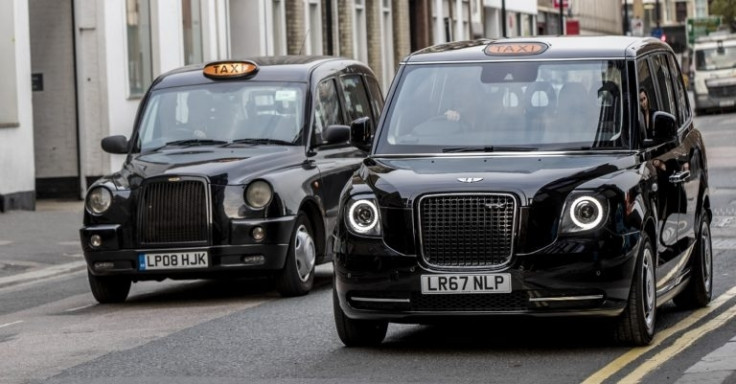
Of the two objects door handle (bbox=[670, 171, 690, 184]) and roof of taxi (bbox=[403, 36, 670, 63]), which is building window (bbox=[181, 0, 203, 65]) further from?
door handle (bbox=[670, 171, 690, 184])

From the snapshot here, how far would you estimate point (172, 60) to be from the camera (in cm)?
3603

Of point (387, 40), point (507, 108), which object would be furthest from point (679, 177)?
point (387, 40)

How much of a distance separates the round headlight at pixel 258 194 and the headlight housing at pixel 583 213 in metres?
4.65

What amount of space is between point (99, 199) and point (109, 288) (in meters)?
0.79

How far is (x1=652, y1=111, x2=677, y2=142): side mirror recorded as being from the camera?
37.1 ft

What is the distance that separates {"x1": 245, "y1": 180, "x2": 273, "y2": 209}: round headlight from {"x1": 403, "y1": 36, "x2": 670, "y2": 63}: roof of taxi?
2758mm

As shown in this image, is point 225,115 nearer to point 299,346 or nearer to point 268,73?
point 268,73

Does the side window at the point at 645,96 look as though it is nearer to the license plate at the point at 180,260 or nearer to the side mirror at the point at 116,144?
the license plate at the point at 180,260

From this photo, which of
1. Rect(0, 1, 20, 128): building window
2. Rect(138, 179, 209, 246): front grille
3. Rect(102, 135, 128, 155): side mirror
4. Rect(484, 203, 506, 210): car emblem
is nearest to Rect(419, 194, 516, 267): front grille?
Rect(484, 203, 506, 210): car emblem

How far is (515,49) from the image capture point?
38.6 feet

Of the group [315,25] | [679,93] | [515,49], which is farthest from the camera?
[315,25]

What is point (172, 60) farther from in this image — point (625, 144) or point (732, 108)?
point (732, 108)

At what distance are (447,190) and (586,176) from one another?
0.78 meters

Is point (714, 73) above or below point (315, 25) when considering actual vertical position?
below
